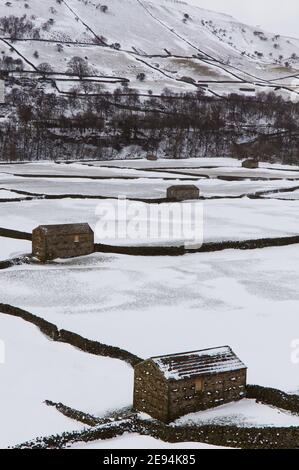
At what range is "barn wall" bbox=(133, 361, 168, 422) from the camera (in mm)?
12688

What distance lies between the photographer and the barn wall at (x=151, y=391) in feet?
41.6

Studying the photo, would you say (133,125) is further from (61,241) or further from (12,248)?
(61,241)

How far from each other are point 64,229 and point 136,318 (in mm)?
8745

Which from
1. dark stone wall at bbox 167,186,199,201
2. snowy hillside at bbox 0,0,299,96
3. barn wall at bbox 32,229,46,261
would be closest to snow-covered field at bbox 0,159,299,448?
barn wall at bbox 32,229,46,261

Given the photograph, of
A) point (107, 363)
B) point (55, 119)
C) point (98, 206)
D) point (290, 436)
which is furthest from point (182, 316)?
point (55, 119)

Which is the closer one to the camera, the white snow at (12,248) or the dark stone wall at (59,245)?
the dark stone wall at (59,245)

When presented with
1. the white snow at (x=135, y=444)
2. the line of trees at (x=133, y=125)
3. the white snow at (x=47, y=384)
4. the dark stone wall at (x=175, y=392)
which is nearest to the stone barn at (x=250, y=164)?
the line of trees at (x=133, y=125)

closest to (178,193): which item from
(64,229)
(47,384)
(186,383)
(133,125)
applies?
(64,229)

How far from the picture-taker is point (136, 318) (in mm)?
18609

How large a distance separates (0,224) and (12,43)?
350 feet

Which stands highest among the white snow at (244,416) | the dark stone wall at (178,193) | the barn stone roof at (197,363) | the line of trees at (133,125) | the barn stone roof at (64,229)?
the line of trees at (133,125)

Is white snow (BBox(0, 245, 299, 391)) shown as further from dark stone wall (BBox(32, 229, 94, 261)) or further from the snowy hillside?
the snowy hillside

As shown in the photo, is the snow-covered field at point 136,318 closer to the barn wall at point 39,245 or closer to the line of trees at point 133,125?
Result: the barn wall at point 39,245

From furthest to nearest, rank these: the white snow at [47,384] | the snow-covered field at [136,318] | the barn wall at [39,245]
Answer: the barn wall at [39,245] < the snow-covered field at [136,318] < the white snow at [47,384]
